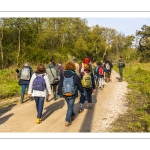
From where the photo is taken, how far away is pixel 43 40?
35125 millimetres

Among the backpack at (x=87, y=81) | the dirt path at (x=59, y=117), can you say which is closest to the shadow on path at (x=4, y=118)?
the dirt path at (x=59, y=117)

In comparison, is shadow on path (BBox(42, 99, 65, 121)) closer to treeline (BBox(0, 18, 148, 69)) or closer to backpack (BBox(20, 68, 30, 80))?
backpack (BBox(20, 68, 30, 80))

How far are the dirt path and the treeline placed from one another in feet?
64.7

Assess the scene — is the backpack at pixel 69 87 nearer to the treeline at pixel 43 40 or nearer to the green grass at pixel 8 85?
the green grass at pixel 8 85

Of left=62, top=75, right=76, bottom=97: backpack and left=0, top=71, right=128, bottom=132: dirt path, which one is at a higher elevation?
left=62, top=75, right=76, bottom=97: backpack

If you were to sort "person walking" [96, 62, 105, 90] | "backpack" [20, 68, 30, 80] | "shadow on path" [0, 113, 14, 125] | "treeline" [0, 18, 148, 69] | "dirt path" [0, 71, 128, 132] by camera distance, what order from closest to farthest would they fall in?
1. "dirt path" [0, 71, 128, 132]
2. "shadow on path" [0, 113, 14, 125]
3. "backpack" [20, 68, 30, 80]
4. "person walking" [96, 62, 105, 90]
5. "treeline" [0, 18, 148, 69]

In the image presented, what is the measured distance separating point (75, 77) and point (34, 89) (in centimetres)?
134

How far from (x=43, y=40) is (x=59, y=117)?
29672 millimetres

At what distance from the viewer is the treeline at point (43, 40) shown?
30109mm

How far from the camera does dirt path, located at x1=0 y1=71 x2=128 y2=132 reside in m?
5.79

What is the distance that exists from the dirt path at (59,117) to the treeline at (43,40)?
19708 mm

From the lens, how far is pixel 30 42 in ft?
113

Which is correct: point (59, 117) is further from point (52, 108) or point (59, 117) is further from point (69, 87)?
point (69, 87)

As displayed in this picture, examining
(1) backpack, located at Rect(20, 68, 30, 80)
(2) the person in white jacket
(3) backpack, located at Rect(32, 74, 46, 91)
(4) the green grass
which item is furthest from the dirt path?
(4) the green grass
